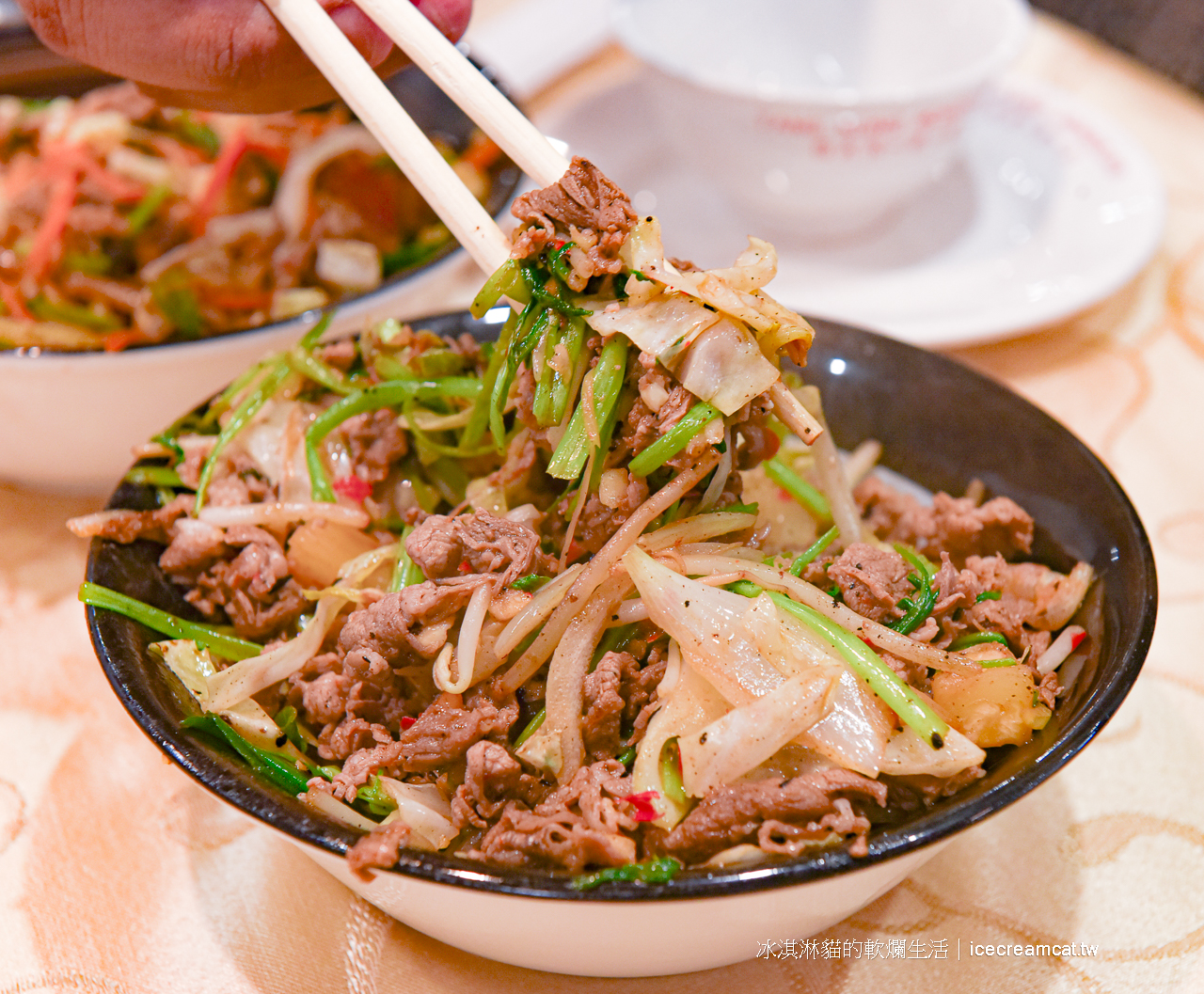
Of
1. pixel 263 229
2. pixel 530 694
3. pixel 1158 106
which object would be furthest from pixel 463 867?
pixel 1158 106

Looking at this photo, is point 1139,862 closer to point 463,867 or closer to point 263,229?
point 463,867

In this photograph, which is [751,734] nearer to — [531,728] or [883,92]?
[531,728]


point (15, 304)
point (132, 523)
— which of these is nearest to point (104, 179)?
point (15, 304)

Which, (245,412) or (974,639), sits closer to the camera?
(974,639)

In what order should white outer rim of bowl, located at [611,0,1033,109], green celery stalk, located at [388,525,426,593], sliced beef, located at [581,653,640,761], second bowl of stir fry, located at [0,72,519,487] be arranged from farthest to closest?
white outer rim of bowl, located at [611,0,1033,109], second bowl of stir fry, located at [0,72,519,487], green celery stalk, located at [388,525,426,593], sliced beef, located at [581,653,640,761]

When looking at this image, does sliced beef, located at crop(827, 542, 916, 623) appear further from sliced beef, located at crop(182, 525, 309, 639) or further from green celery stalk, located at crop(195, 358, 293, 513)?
green celery stalk, located at crop(195, 358, 293, 513)

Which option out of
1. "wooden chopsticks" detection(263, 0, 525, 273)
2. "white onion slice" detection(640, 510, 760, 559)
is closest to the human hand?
"wooden chopsticks" detection(263, 0, 525, 273)
